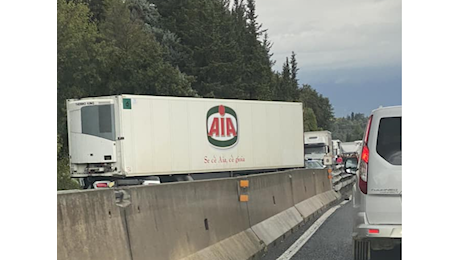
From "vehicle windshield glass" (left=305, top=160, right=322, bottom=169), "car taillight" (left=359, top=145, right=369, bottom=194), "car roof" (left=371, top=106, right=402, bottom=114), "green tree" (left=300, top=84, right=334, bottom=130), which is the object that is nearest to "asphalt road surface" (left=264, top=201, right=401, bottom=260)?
"car taillight" (left=359, top=145, right=369, bottom=194)

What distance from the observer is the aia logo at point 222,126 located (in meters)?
26.8

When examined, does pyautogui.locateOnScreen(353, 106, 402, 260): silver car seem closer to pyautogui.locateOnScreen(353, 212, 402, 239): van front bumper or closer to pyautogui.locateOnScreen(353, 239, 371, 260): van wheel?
pyautogui.locateOnScreen(353, 212, 402, 239): van front bumper

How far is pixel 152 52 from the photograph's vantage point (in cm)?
5178

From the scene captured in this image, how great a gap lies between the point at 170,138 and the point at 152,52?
2765cm

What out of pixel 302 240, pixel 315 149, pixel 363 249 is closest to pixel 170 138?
pixel 302 240

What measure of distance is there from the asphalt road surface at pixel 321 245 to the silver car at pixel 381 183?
3.89ft

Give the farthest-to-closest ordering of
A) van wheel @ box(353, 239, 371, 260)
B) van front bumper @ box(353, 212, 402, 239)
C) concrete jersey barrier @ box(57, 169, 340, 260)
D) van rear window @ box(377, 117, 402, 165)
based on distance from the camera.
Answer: van wheel @ box(353, 239, 371, 260) < van rear window @ box(377, 117, 402, 165) < van front bumper @ box(353, 212, 402, 239) < concrete jersey barrier @ box(57, 169, 340, 260)

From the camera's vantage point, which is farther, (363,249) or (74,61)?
(74,61)

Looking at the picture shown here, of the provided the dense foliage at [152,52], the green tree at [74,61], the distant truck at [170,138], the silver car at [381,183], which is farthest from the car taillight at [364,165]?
the green tree at [74,61]

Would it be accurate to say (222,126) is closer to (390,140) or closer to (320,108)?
(390,140)

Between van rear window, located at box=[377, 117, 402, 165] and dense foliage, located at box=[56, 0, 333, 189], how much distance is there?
28871mm

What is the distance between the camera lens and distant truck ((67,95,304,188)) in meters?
23.2
